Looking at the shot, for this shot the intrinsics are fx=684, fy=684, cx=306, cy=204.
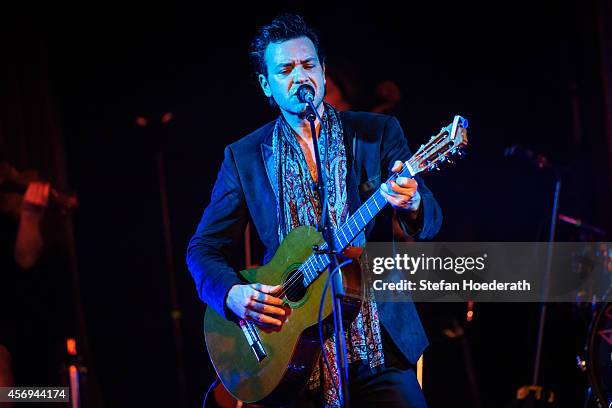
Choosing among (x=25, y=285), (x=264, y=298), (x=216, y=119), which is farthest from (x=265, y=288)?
(x=25, y=285)

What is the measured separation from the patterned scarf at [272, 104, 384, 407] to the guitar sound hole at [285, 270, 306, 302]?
0.69 ft

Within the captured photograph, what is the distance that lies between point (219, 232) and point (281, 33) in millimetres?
908

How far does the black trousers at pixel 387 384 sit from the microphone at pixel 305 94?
3.01 ft

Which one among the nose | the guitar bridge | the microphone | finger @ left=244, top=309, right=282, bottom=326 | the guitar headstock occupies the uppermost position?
the nose

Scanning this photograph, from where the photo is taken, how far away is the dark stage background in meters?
4.80

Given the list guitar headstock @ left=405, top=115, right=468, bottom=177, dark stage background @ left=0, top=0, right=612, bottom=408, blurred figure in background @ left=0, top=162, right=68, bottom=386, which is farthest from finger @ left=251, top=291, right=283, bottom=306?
blurred figure in background @ left=0, top=162, right=68, bottom=386

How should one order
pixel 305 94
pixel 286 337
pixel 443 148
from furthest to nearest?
pixel 286 337
pixel 305 94
pixel 443 148

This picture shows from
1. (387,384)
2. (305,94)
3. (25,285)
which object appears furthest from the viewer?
(25,285)

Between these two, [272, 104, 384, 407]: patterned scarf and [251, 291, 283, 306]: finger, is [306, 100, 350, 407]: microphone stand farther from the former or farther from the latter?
[251, 291, 283, 306]: finger

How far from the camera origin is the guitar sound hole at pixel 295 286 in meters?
2.71

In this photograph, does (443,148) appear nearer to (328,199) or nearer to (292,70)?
(328,199)

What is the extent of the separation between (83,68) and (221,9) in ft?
3.46

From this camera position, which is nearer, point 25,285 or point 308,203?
point 308,203

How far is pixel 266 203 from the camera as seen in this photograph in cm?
296
